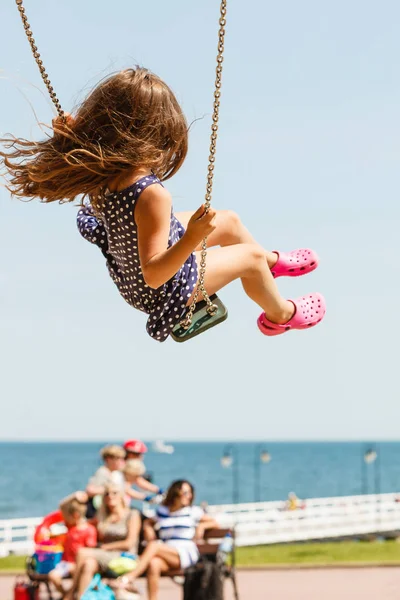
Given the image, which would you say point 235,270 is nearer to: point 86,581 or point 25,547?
point 86,581

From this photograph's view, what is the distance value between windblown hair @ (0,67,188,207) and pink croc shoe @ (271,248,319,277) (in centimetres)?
89

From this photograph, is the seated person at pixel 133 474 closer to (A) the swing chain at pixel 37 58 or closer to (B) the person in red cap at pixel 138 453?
(B) the person in red cap at pixel 138 453

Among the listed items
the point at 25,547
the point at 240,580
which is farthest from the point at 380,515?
the point at 240,580

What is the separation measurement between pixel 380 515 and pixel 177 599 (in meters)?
12.7

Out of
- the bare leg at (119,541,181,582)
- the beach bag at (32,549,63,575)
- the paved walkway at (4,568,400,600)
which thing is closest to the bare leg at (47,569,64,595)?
the beach bag at (32,549,63,575)

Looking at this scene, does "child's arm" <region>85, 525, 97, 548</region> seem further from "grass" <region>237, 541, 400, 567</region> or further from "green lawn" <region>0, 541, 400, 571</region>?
"grass" <region>237, 541, 400, 567</region>

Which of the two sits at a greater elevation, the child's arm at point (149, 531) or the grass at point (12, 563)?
the grass at point (12, 563)

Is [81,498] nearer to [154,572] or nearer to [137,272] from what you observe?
[154,572]

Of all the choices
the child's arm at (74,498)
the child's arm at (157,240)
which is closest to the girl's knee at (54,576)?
the child's arm at (74,498)

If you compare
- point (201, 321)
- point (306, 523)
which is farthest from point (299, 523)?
point (201, 321)

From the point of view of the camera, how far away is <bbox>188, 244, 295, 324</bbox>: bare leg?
13.6 ft

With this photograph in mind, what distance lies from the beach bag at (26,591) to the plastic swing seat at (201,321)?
21.8ft

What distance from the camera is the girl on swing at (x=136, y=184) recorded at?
3.86 meters

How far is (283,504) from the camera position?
29.1 metres
